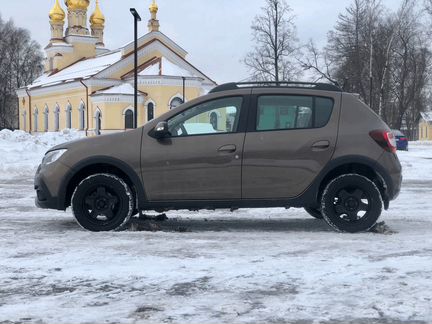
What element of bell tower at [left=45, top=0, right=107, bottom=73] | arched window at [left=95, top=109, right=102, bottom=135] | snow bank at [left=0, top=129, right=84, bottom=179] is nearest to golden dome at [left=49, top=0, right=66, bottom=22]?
bell tower at [left=45, top=0, right=107, bottom=73]

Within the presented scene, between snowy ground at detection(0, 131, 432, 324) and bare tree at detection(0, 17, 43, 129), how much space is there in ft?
251

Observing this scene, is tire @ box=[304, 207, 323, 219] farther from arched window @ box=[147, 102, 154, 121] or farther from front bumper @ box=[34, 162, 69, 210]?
arched window @ box=[147, 102, 154, 121]

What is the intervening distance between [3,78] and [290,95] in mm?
78296

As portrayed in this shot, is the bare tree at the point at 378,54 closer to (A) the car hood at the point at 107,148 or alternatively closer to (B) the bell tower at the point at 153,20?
(B) the bell tower at the point at 153,20

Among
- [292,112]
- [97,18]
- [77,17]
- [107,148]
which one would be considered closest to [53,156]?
[107,148]

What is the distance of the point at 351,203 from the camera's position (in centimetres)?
683

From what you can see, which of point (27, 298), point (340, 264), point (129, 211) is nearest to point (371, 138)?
point (340, 264)

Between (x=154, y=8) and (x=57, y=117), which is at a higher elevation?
(x=154, y=8)

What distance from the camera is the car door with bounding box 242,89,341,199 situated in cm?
676

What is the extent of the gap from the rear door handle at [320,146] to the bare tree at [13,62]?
76761 mm

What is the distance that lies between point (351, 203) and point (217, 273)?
2.54 metres

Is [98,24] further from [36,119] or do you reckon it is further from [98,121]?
[98,121]

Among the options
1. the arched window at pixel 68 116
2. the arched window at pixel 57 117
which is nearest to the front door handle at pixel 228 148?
the arched window at pixel 68 116

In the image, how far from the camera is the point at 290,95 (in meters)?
6.96
